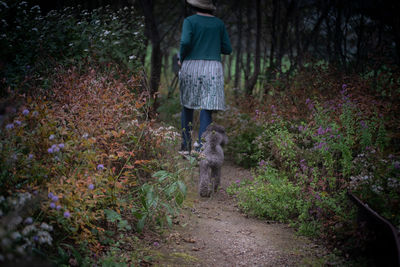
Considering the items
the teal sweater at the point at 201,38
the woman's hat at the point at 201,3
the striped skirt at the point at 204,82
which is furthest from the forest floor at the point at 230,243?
the woman's hat at the point at 201,3

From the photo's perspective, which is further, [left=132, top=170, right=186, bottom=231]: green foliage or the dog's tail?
the dog's tail

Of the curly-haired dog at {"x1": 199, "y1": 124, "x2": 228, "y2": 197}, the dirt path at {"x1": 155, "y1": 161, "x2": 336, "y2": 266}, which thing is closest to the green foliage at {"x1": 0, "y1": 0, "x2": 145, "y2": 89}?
the curly-haired dog at {"x1": 199, "y1": 124, "x2": 228, "y2": 197}

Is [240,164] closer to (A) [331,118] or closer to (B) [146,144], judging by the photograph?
(A) [331,118]

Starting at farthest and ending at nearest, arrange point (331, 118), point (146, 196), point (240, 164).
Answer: point (240, 164) < point (331, 118) < point (146, 196)

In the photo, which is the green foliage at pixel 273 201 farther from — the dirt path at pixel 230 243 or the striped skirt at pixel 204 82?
the striped skirt at pixel 204 82

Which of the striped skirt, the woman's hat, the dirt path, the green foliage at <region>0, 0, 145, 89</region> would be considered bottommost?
the dirt path

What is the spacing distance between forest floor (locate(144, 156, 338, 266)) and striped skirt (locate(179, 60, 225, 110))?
1.57 m

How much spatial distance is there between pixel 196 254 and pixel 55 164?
130 cm

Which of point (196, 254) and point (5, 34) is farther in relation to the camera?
point (5, 34)

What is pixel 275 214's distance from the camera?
3572 mm

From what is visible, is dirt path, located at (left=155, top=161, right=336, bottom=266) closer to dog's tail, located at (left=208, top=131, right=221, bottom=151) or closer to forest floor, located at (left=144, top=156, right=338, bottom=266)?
forest floor, located at (left=144, top=156, right=338, bottom=266)

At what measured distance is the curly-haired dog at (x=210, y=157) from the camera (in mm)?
4052

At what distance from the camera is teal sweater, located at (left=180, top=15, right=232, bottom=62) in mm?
4742

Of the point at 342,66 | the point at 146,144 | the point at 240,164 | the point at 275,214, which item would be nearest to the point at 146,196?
the point at 146,144
